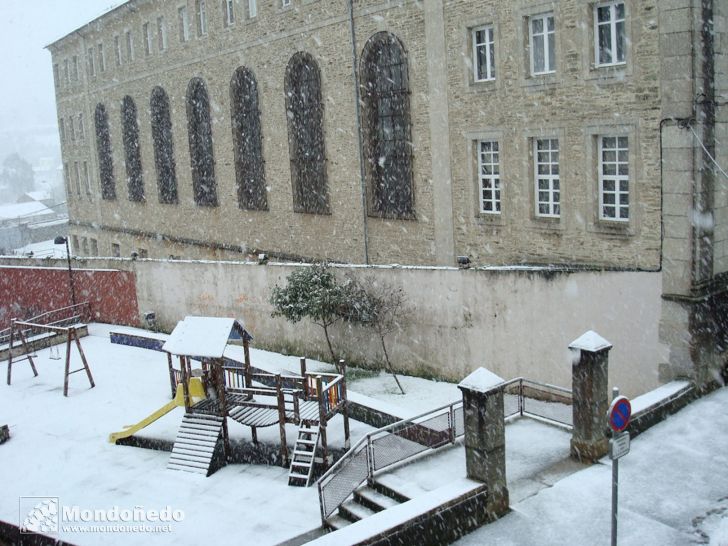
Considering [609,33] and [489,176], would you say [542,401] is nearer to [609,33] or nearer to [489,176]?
[489,176]

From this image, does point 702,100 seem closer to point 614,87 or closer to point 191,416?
point 614,87

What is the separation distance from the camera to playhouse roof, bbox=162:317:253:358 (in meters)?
16.5

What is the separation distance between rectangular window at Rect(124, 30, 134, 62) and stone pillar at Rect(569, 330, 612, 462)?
107ft

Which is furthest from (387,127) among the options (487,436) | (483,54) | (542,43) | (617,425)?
(617,425)

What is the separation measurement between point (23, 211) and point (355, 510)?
305 ft

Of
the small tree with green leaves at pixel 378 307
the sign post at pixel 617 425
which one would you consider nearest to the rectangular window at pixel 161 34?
the small tree with green leaves at pixel 378 307

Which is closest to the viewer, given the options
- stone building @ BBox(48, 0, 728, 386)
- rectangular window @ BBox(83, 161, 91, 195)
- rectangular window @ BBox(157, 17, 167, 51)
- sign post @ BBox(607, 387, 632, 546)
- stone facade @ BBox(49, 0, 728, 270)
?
sign post @ BBox(607, 387, 632, 546)

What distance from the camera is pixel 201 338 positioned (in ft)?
55.3

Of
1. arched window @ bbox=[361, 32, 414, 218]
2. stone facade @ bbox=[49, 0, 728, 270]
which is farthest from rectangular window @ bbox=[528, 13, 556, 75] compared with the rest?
arched window @ bbox=[361, 32, 414, 218]

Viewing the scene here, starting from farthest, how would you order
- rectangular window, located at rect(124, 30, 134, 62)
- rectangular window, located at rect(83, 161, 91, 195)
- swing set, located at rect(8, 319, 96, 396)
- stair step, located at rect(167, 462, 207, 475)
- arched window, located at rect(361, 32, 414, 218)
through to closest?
rectangular window, located at rect(83, 161, 91, 195) → rectangular window, located at rect(124, 30, 134, 62) → arched window, located at rect(361, 32, 414, 218) → swing set, located at rect(8, 319, 96, 396) → stair step, located at rect(167, 462, 207, 475)

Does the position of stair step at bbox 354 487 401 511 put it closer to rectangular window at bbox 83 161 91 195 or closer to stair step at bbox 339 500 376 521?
stair step at bbox 339 500 376 521

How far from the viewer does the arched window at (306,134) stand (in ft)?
84.2

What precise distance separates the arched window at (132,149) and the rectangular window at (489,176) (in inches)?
935

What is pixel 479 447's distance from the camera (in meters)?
9.68
